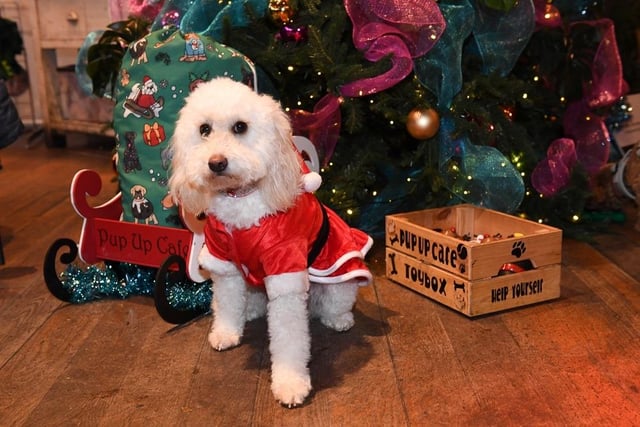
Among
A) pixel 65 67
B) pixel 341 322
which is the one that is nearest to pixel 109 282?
pixel 341 322

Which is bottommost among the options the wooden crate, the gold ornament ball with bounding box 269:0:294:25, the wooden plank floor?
the wooden plank floor

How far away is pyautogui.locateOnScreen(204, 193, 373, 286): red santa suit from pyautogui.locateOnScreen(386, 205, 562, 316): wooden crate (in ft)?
0.88

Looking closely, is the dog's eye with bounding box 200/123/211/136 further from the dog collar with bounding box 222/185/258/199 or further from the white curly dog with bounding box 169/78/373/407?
the dog collar with bounding box 222/185/258/199

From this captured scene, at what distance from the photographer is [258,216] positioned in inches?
60.7

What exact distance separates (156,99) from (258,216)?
2.14ft

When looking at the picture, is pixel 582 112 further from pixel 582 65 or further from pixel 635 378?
pixel 635 378

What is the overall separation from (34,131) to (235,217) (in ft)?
13.8

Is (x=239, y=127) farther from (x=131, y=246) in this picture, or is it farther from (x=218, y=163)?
(x=131, y=246)

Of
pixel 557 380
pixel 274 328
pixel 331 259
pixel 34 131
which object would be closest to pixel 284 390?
pixel 274 328

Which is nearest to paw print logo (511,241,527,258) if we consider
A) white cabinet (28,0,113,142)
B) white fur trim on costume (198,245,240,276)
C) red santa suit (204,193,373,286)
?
red santa suit (204,193,373,286)

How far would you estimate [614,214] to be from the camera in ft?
8.99

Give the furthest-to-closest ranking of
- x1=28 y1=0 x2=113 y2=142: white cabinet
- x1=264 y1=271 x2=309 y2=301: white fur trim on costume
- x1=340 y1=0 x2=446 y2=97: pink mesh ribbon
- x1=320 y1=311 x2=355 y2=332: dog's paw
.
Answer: x1=28 y1=0 x2=113 y2=142: white cabinet < x1=340 y1=0 x2=446 y2=97: pink mesh ribbon < x1=320 y1=311 x2=355 y2=332: dog's paw < x1=264 y1=271 x2=309 y2=301: white fur trim on costume

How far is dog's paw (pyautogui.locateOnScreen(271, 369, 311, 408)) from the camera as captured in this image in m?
1.44

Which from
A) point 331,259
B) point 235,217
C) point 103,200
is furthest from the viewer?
point 103,200
